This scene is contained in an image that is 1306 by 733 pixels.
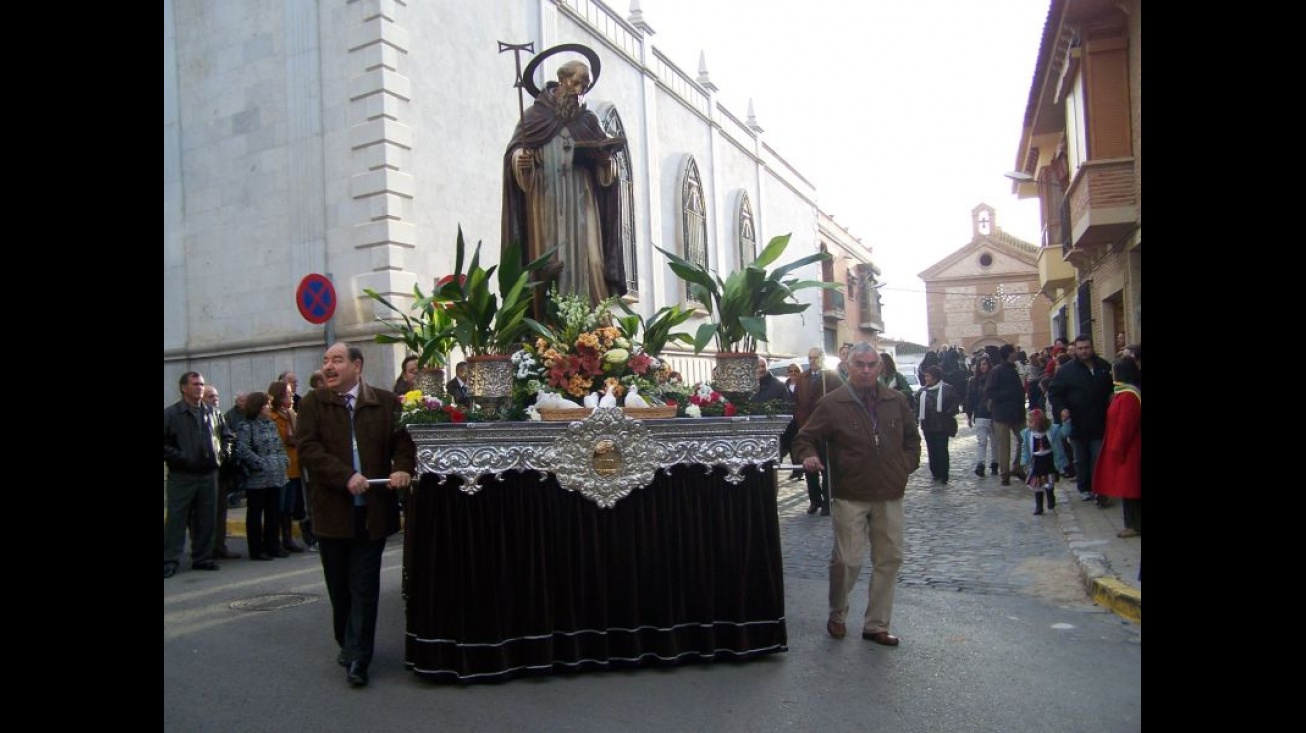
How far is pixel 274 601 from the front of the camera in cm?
762

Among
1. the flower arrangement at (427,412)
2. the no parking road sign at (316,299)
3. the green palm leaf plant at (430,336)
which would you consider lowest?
the flower arrangement at (427,412)

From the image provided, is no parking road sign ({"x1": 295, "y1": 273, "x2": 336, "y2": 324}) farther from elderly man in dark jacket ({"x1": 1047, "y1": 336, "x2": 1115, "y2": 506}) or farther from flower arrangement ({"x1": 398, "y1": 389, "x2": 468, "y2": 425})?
elderly man in dark jacket ({"x1": 1047, "y1": 336, "x2": 1115, "y2": 506})

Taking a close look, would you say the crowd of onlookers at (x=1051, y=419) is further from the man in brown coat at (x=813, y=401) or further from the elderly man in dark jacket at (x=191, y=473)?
the elderly man in dark jacket at (x=191, y=473)

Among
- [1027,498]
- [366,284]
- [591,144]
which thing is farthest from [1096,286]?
[591,144]

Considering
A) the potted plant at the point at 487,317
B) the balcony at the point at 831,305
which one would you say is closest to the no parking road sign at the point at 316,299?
the potted plant at the point at 487,317

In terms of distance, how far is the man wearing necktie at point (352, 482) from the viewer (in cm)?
530

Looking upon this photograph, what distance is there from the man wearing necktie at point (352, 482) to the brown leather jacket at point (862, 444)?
98.4 inches

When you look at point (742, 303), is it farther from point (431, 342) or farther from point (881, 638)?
point (881, 638)

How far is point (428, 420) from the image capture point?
543 cm

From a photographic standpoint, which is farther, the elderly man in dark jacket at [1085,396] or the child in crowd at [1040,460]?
the child in crowd at [1040,460]

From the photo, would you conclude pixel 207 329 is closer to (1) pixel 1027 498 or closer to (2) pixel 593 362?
(2) pixel 593 362

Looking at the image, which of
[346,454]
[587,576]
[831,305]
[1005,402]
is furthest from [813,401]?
[831,305]

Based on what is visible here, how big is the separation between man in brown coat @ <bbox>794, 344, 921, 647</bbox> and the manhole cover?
420cm
